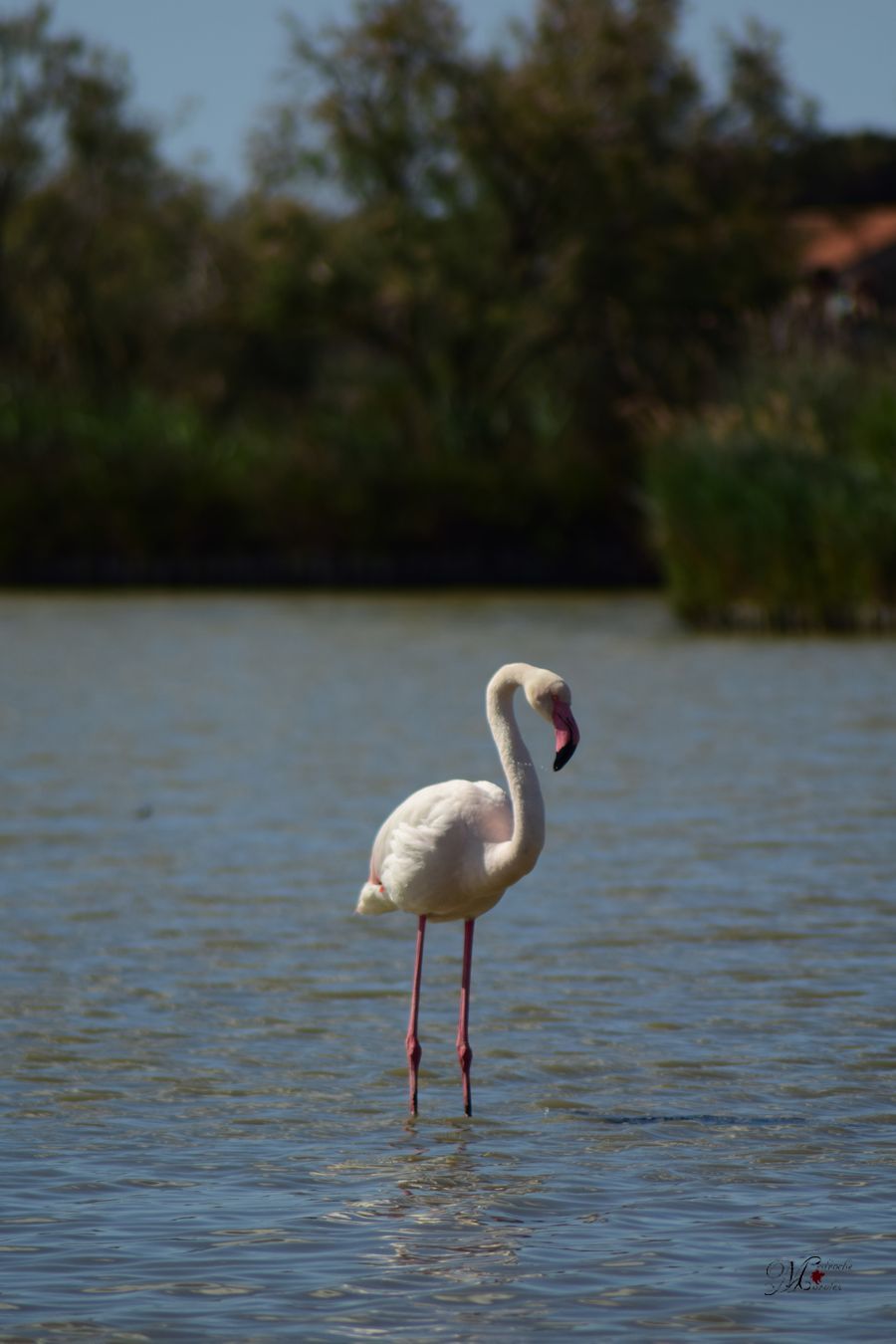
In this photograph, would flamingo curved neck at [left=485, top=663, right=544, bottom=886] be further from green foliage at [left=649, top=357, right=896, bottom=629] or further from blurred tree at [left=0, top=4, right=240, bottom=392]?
blurred tree at [left=0, top=4, right=240, bottom=392]

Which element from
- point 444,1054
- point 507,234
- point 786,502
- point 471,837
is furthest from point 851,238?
point 471,837

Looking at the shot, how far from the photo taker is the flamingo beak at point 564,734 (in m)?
6.59

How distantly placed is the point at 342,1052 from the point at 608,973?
5.04 feet

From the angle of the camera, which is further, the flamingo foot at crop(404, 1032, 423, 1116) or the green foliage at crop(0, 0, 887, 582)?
the green foliage at crop(0, 0, 887, 582)

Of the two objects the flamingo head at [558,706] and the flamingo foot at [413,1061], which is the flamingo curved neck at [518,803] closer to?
the flamingo head at [558,706]

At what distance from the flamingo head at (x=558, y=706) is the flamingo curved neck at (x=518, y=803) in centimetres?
8

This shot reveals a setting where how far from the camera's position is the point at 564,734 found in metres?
6.65

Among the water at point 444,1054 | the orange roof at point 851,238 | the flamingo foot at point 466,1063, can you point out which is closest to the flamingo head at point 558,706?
the flamingo foot at point 466,1063

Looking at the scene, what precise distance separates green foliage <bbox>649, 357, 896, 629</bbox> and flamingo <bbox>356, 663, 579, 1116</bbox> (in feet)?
60.2

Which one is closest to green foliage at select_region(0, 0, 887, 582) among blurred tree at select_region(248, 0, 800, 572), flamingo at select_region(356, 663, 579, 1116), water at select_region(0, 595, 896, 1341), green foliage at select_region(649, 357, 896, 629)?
blurred tree at select_region(248, 0, 800, 572)

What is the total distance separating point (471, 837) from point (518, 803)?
33 centimetres

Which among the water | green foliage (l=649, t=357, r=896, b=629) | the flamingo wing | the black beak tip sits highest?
green foliage (l=649, t=357, r=896, b=629)

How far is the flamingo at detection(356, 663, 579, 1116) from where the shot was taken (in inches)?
270

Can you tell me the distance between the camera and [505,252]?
4962 centimetres
